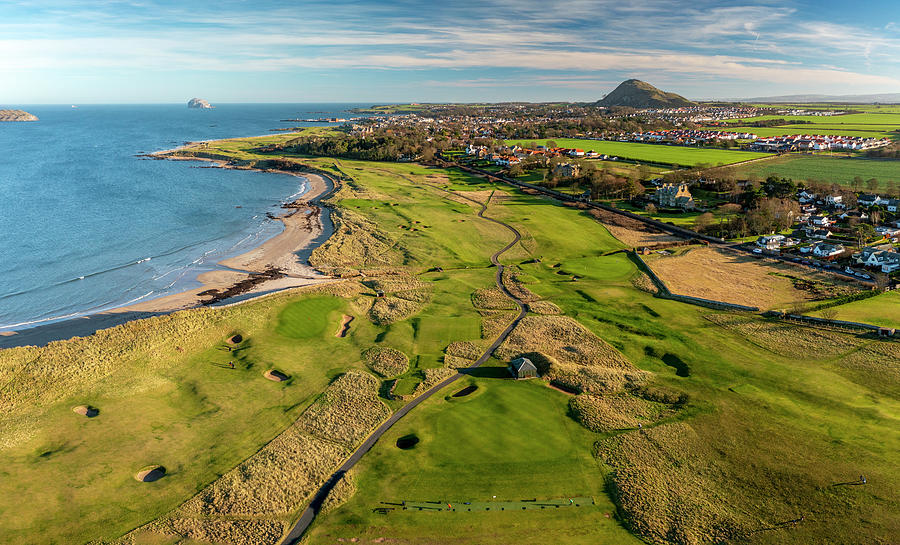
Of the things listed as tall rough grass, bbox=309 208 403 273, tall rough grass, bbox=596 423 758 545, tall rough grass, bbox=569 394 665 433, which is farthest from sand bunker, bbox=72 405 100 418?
tall rough grass, bbox=596 423 758 545

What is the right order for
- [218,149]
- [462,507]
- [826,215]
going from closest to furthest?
[462,507]
[826,215]
[218,149]

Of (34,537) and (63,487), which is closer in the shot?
(34,537)

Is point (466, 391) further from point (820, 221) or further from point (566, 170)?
point (566, 170)

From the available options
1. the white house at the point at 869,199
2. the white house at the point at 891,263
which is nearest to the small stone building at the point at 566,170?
the white house at the point at 869,199

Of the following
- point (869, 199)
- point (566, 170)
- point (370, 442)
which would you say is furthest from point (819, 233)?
point (370, 442)

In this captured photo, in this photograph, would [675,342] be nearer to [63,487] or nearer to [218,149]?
[63,487]

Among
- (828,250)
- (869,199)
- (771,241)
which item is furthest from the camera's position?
(869,199)

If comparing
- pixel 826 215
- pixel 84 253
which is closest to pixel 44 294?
pixel 84 253
